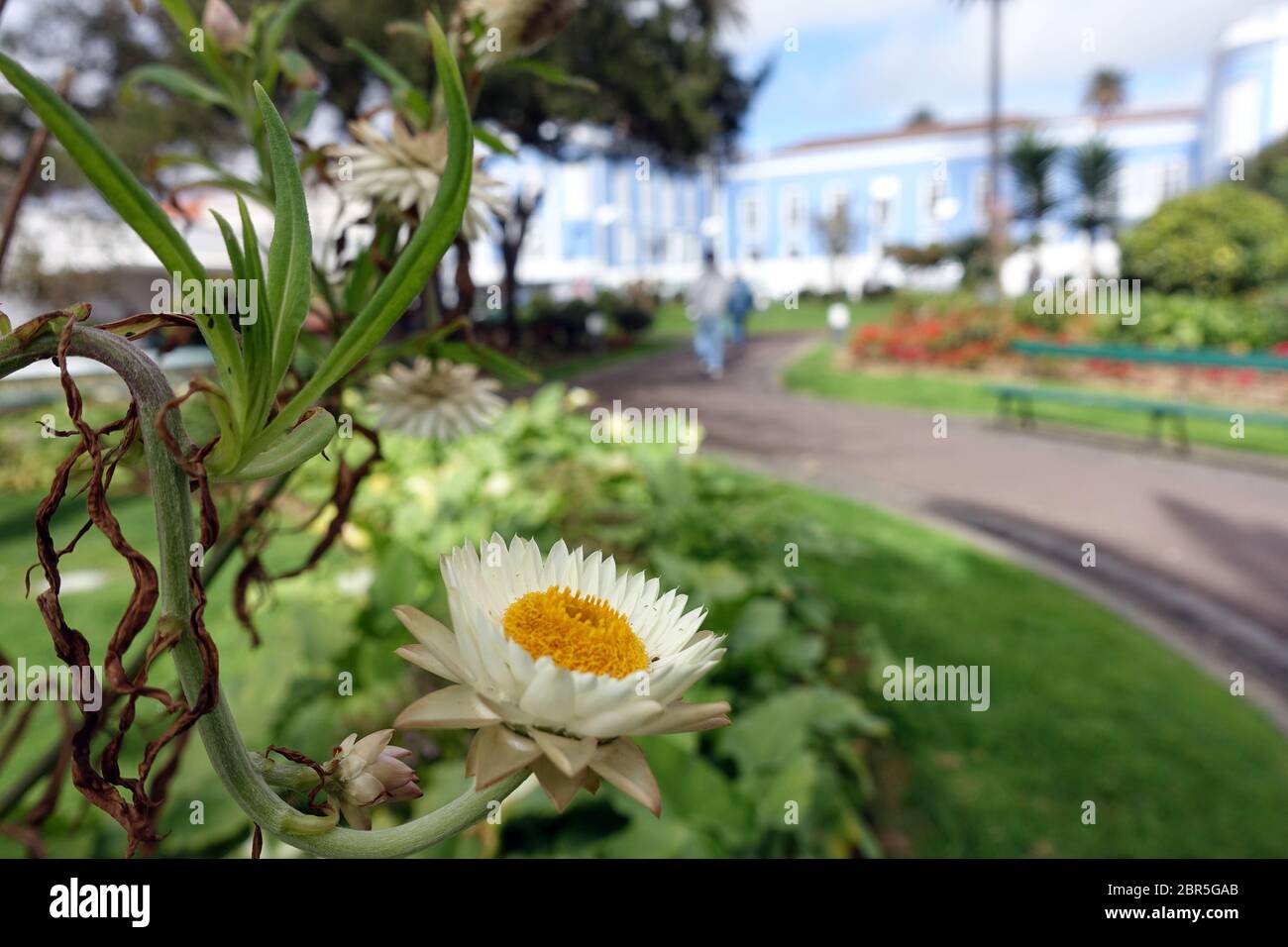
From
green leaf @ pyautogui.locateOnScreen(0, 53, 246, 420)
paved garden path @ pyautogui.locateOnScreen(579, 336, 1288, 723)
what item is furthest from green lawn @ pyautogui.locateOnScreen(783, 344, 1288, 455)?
green leaf @ pyautogui.locateOnScreen(0, 53, 246, 420)

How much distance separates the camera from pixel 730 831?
236 centimetres

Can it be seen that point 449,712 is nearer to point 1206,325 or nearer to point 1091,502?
point 1091,502

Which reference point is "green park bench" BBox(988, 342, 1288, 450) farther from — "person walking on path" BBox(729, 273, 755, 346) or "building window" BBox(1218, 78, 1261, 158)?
"building window" BBox(1218, 78, 1261, 158)

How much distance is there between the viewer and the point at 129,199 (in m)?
0.32

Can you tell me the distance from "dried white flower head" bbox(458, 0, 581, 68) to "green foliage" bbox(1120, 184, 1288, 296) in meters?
17.9

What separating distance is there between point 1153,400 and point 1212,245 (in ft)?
27.6

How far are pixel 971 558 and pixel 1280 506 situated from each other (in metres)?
2.68

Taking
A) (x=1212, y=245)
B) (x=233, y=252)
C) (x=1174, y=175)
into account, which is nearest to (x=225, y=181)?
(x=233, y=252)

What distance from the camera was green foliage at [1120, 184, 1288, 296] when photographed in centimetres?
1580

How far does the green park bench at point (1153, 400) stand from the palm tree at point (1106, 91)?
3921 centimetres

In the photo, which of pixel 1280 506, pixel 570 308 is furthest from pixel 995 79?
pixel 1280 506

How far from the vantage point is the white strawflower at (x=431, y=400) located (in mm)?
757

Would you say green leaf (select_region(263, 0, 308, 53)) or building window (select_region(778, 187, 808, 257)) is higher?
building window (select_region(778, 187, 808, 257))
